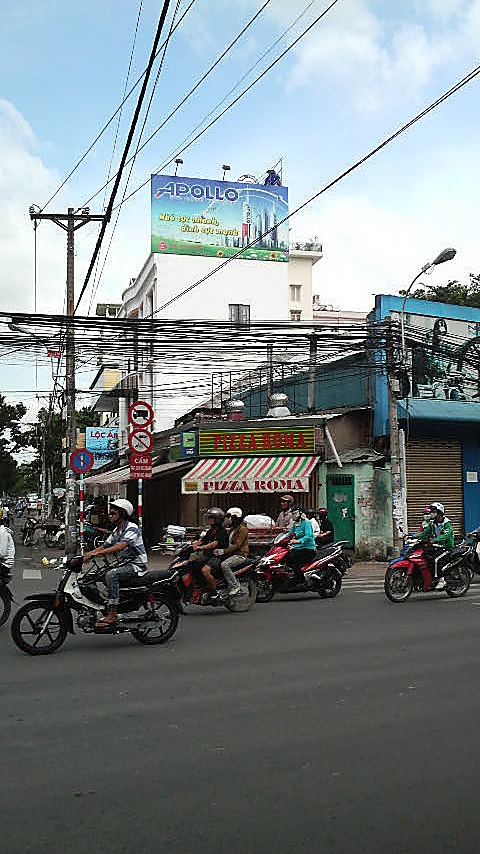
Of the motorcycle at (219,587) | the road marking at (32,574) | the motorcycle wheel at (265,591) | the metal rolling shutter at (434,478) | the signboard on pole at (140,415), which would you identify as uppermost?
the signboard on pole at (140,415)

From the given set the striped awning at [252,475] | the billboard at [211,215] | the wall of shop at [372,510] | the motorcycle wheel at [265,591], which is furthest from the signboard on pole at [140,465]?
the billboard at [211,215]

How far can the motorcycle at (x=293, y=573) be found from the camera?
13906 millimetres

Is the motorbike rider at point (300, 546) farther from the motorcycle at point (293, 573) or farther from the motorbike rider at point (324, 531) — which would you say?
the motorbike rider at point (324, 531)

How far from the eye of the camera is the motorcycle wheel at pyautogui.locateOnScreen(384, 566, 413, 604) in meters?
13.7

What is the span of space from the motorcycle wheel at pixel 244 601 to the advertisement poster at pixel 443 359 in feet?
42.8

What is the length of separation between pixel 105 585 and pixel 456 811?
567cm

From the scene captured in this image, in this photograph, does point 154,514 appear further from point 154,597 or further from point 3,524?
point 154,597

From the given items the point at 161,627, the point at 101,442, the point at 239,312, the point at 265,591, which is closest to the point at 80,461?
the point at 265,591

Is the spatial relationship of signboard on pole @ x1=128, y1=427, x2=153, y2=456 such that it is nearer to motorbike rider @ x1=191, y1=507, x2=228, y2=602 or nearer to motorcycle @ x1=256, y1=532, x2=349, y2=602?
motorcycle @ x1=256, y1=532, x2=349, y2=602

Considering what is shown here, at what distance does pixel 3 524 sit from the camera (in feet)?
38.1

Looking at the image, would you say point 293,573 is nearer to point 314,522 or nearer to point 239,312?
point 314,522

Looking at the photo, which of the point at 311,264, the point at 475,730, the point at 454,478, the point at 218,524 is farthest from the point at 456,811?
the point at 311,264

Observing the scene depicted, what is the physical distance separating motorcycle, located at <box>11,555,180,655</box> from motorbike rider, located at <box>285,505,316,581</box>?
441 centimetres

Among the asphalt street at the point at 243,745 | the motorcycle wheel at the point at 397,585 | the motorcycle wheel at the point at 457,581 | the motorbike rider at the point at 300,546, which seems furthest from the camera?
the motorcycle wheel at the point at 457,581
